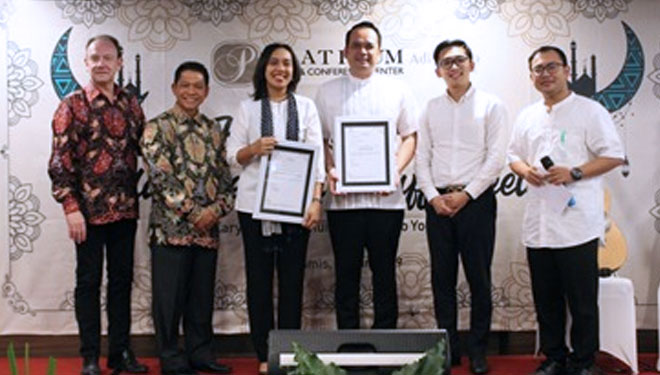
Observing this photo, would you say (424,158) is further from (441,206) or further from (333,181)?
(333,181)

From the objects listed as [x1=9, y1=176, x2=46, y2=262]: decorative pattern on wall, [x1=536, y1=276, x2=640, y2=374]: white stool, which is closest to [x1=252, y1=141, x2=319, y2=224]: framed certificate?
[x1=9, y1=176, x2=46, y2=262]: decorative pattern on wall

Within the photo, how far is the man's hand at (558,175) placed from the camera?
3.06 meters

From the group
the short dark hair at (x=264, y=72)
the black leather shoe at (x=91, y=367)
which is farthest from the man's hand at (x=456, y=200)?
the black leather shoe at (x=91, y=367)

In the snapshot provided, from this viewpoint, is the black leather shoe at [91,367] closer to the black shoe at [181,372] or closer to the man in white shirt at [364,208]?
the black shoe at [181,372]

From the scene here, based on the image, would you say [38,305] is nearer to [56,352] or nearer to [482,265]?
[56,352]

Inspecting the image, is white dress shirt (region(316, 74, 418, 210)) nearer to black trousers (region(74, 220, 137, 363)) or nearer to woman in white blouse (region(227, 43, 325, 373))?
woman in white blouse (region(227, 43, 325, 373))

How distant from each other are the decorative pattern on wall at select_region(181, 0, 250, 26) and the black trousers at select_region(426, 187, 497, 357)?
1.51 metres

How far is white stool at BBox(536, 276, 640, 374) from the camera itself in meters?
3.30

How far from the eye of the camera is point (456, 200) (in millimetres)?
3312

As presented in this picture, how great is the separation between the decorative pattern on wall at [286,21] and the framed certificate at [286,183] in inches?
33.3

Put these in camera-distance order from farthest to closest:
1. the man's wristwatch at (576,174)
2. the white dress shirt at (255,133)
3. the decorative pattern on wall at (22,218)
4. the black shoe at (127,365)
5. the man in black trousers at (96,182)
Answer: the decorative pattern on wall at (22,218) → the black shoe at (127,365) → the white dress shirt at (255,133) → the man in black trousers at (96,182) → the man's wristwatch at (576,174)

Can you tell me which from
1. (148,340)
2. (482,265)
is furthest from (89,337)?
(482,265)

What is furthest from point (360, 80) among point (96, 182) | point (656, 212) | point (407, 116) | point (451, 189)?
point (656, 212)

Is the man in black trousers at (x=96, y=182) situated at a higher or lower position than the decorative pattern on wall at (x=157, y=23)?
lower
